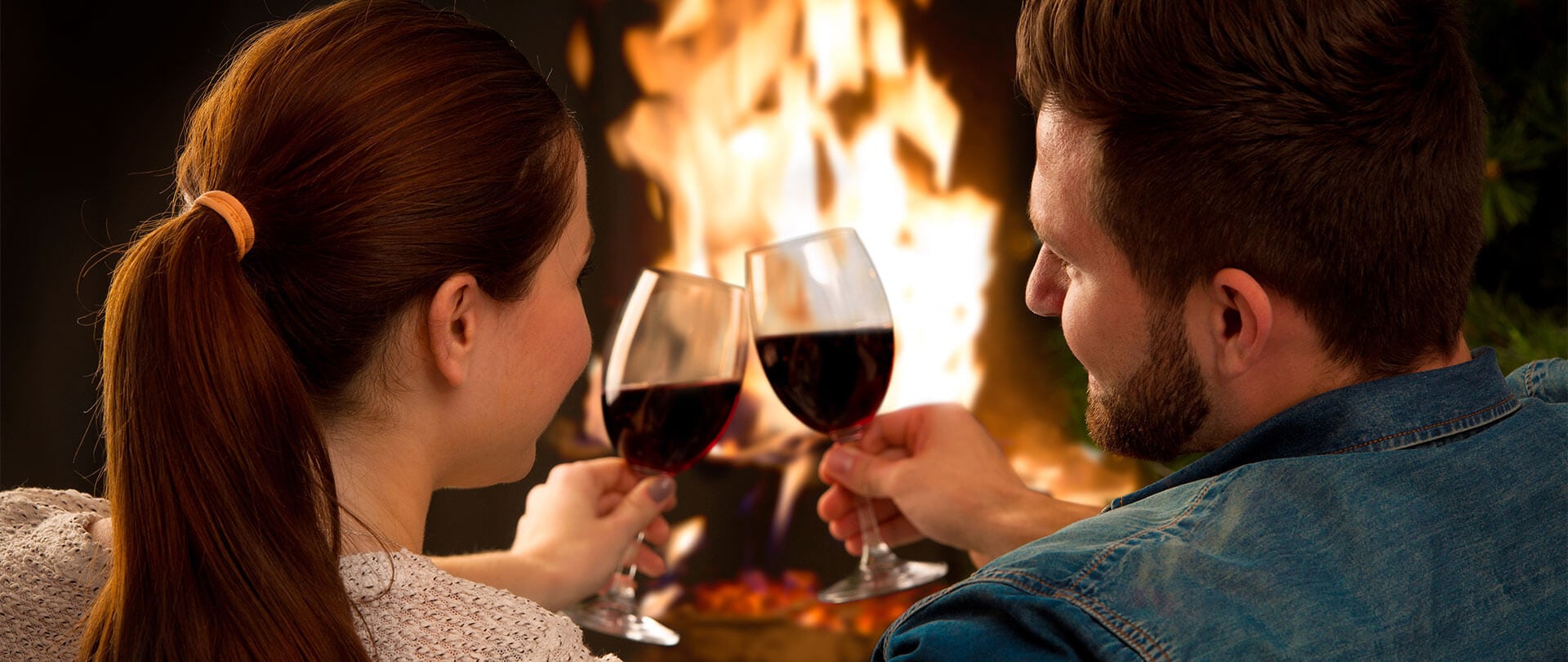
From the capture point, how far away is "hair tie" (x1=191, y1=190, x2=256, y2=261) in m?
0.78

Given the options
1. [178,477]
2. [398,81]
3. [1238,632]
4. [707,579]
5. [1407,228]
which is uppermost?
[398,81]

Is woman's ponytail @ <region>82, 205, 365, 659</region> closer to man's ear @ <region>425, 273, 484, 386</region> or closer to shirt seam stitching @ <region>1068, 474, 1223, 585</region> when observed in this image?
man's ear @ <region>425, 273, 484, 386</region>

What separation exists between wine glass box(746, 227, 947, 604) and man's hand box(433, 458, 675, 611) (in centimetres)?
18

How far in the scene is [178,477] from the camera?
749mm

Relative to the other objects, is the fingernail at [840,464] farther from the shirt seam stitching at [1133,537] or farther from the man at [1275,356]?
the shirt seam stitching at [1133,537]

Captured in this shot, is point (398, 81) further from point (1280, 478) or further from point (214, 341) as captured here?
point (1280, 478)

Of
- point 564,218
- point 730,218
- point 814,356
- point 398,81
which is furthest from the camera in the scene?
point 730,218

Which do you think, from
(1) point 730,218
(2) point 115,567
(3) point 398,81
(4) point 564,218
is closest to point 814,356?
(4) point 564,218

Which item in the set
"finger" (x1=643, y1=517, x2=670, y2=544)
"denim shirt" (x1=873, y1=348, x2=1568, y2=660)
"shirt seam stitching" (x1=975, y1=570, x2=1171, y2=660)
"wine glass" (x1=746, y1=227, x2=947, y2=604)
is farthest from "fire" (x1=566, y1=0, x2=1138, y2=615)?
"shirt seam stitching" (x1=975, y1=570, x2=1171, y2=660)

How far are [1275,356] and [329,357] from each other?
681 mm

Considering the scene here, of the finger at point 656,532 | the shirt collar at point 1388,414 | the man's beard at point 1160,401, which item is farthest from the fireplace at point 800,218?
the shirt collar at point 1388,414

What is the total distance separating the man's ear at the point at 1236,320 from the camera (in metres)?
0.85

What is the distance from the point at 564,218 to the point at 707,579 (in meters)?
1.15

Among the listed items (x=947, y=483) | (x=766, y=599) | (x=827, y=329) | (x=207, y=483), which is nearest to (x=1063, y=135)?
(x=827, y=329)
